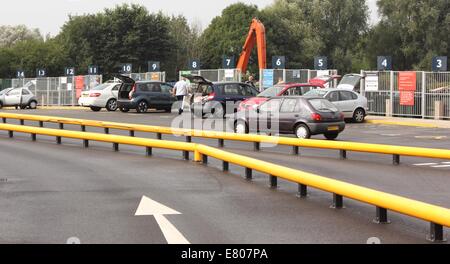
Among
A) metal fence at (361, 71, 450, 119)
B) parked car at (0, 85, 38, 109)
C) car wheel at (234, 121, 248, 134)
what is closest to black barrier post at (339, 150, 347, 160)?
car wheel at (234, 121, 248, 134)

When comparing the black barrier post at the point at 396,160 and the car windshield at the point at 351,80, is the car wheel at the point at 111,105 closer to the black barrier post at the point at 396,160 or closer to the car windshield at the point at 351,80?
the car windshield at the point at 351,80

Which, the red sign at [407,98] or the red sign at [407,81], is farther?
the red sign at [407,98]

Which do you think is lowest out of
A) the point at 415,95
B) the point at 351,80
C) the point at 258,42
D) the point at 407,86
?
the point at 415,95

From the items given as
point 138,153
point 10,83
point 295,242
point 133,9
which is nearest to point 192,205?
point 295,242

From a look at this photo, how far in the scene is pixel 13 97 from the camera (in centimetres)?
→ 4609

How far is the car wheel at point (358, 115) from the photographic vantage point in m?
29.8

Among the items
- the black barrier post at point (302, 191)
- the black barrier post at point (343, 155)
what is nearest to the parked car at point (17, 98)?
the black barrier post at point (343, 155)

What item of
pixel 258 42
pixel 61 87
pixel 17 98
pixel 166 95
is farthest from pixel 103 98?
pixel 61 87

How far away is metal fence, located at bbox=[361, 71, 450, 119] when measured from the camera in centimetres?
3084

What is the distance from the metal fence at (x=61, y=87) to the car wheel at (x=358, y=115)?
2359 cm

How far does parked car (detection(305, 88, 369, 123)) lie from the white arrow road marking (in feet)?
60.5

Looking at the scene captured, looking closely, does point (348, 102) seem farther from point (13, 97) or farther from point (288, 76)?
point (13, 97)

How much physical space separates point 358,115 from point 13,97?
2494 cm

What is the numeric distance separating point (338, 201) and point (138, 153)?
9001 millimetres
